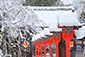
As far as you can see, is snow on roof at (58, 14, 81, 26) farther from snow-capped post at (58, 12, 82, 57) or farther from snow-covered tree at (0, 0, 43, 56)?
snow-covered tree at (0, 0, 43, 56)

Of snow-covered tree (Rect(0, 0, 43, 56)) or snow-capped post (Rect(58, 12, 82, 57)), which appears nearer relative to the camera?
snow-capped post (Rect(58, 12, 82, 57))

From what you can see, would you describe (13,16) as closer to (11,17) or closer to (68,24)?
(11,17)

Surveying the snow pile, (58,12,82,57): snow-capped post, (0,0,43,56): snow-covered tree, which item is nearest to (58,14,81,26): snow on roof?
(58,12,82,57): snow-capped post

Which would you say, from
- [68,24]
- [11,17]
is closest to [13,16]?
[11,17]

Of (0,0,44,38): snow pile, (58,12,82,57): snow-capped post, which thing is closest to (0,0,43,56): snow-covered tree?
(0,0,44,38): snow pile

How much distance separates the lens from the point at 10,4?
1227 centimetres

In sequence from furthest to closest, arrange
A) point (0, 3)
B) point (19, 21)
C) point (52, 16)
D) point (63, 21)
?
point (52, 16)
point (19, 21)
point (0, 3)
point (63, 21)

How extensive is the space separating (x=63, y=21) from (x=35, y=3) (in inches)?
841

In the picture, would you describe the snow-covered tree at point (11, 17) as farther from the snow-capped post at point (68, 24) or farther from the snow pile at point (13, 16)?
the snow-capped post at point (68, 24)

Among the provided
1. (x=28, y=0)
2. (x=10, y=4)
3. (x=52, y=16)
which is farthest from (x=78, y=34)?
(x=28, y=0)

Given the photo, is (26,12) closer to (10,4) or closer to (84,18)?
(10,4)

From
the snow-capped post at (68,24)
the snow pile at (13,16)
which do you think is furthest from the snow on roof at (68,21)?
the snow pile at (13,16)

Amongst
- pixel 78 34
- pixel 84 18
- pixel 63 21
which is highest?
pixel 63 21

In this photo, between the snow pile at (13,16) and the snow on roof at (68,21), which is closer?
the snow on roof at (68,21)
